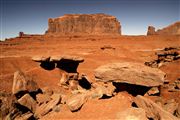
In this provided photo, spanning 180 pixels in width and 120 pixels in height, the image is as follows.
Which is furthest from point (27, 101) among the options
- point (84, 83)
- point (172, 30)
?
point (172, 30)

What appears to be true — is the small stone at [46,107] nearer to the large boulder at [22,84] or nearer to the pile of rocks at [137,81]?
the large boulder at [22,84]

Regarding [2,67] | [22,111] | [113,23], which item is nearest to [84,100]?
[22,111]

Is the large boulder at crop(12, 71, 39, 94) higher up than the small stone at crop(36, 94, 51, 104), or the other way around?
the large boulder at crop(12, 71, 39, 94)

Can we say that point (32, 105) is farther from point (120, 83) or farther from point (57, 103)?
point (120, 83)

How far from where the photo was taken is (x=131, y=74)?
10.4m

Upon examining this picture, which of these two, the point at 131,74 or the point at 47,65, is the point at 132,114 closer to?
the point at 131,74

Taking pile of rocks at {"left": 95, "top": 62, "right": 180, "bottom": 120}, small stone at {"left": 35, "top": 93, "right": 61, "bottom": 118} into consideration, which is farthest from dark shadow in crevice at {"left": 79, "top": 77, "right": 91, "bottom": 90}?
small stone at {"left": 35, "top": 93, "right": 61, "bottom": 118}

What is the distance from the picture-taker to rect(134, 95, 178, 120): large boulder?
7.68 meters

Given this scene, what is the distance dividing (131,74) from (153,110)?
8.35 ft

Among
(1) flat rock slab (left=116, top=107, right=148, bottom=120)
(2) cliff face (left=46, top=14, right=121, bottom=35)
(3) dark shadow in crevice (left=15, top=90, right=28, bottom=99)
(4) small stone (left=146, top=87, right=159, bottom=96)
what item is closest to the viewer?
(1) flat rock slab (left=116, top=107, right=148, bottom=120)

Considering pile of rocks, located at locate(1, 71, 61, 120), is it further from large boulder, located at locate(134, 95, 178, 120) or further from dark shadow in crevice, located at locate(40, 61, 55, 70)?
dark shadow in crevice, located at locate(40, 61, 55, 70)

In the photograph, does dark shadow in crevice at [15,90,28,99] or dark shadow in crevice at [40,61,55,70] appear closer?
dark shadow in crevice at [15,90,28,99]

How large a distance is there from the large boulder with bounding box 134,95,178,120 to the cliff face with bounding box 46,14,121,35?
106671 millimetres

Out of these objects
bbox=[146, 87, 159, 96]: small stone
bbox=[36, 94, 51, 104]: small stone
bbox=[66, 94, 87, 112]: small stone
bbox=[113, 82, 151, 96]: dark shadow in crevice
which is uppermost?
bbox=[113, 82, 151, 96]: dark shadow in crevice
